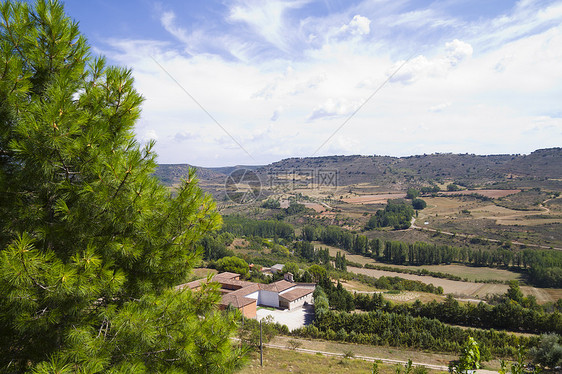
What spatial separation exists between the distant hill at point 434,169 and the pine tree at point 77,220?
115638 millimetres

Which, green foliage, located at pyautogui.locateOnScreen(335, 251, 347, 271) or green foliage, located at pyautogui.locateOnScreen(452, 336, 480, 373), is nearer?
green foliage, located at pyautogui.locateOnScreen(452, 336, 480, 373)

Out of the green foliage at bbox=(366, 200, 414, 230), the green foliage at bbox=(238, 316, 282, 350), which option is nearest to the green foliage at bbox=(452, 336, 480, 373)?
the green foliage at bbox=(238, 316, 282, 350)

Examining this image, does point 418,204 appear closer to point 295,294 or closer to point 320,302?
point 295,294

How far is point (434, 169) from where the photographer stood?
163 m

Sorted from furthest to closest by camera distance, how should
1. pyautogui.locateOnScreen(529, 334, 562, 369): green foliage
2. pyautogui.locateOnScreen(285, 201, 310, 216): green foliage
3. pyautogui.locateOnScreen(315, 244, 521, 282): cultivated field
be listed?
pyautogui.locateOnScreen(285, 201, 310, 216): green foliage
pyautogui.locateOnScreen(315, 244, 521, 282): cultivated field
pyautogui.locateOnScreen(529, 334, 562, 369): green foliage

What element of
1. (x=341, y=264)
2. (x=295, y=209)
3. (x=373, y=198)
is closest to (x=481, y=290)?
(x=341, y=264)

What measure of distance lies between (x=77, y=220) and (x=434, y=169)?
179308 millimetres

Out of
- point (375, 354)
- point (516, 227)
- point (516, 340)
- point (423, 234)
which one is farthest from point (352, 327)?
point (516, 227)

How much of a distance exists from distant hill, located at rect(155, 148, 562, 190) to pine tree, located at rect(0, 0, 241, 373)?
4553 inches

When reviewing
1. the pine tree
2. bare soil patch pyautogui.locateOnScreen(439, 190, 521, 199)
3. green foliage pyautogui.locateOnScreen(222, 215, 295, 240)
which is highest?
the pine tree

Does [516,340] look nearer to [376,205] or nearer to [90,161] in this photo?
[90,161]

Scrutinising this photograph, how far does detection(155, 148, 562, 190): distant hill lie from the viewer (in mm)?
128375

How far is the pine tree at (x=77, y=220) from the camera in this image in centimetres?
301

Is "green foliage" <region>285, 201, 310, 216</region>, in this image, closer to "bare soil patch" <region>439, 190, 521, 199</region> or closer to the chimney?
"bare soil patch" <region>439, 190, 521, 199</region>
